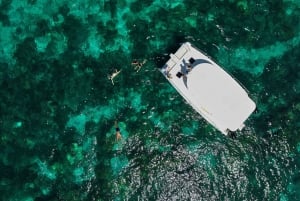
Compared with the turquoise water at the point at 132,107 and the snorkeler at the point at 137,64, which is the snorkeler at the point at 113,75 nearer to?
the turquoise water at the point at 132,107

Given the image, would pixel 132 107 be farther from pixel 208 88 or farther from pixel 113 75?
pixel 208 88

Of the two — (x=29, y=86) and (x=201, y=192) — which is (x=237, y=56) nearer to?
(x=201, y=192)

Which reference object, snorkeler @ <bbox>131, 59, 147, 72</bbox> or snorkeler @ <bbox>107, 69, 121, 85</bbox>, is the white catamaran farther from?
snorkeler @ <bbox>107, 69, 121, 85</bbox>

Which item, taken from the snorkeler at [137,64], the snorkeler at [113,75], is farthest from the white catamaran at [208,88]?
the snorkeler at [113,75]

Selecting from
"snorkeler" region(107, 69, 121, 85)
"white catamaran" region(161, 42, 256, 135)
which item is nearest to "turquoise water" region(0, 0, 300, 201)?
"snorkeler" region(107, 69, 121, 85)

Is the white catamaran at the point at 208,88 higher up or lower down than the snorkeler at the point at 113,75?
lower down

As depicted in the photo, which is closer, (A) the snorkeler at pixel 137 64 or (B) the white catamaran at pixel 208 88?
(B) the white catamaran at pixel 208 88

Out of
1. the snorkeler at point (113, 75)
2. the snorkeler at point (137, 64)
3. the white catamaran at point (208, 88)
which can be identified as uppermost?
the snorkeler at point (113, 75)
